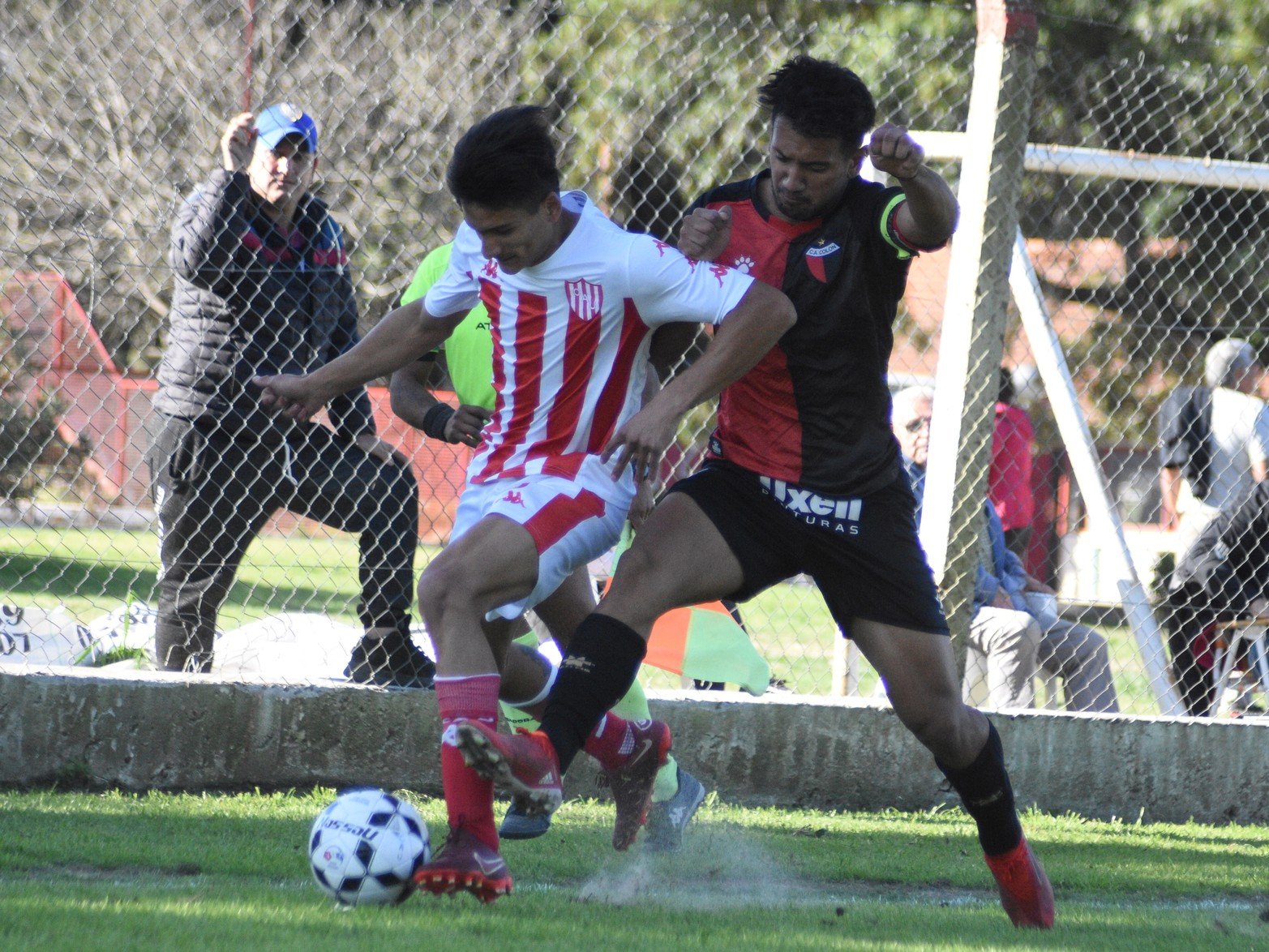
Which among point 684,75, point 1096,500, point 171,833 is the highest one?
point 684,75

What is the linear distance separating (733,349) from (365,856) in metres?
1.53

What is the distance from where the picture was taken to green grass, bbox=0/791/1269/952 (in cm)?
345

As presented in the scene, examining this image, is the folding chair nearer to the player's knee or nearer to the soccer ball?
the player's knee

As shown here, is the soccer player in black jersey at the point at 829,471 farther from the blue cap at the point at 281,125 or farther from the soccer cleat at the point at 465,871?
the blue cap at the point at 281,125

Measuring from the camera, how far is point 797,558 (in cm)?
414

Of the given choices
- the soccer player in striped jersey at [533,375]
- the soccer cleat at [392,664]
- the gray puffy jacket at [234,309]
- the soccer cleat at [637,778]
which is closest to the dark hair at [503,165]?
the soccer player in striped jersey at [533,375]

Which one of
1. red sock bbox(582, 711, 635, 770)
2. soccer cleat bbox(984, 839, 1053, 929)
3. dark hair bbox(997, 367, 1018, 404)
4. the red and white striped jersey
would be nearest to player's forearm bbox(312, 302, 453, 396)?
the red and white striped jersey

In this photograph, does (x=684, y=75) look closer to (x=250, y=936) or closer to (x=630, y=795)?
(x=630, y=795)

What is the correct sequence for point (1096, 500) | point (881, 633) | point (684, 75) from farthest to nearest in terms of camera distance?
1. point (684, 75)
2. point (1096, 500)
3. point (881, 633)

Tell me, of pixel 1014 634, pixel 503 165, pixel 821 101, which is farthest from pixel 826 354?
pixel 1014 634

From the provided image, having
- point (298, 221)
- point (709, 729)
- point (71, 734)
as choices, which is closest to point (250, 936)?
point (71, 734)

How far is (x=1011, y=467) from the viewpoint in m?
8.59

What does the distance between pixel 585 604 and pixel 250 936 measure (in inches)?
65.5

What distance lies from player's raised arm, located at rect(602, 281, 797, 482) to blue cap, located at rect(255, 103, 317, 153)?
8.76ft
